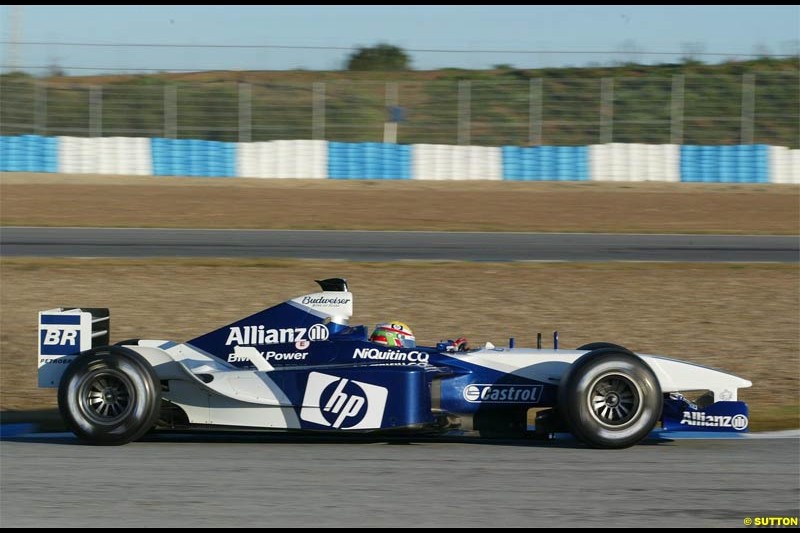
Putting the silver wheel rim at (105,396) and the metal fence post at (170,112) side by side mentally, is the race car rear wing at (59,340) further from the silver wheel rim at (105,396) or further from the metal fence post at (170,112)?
the metal fence post at (170,112)

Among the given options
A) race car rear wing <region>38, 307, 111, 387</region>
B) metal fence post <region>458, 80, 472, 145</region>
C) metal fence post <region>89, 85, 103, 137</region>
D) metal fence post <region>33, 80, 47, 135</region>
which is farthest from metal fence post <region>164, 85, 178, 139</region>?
race car rear wing <region>38, 307, 111, 387</region>

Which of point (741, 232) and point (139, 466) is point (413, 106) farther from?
point (139, 466)

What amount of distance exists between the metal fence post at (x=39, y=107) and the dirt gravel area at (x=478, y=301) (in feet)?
65.6

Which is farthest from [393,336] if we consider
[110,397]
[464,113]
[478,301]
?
[464,113]

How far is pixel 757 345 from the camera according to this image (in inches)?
436

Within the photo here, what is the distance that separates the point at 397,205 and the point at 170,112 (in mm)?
12851

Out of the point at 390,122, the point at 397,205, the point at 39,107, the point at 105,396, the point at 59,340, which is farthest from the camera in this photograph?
the point at 390,122

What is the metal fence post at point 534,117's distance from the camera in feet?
110

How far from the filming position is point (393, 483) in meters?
5.94

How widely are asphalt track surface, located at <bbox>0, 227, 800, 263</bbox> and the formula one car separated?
8.19 m

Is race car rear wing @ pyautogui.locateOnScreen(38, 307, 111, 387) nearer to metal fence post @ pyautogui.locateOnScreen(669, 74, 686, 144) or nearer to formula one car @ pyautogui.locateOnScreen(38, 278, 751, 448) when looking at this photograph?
formula one car @ pyautogui.locateOnScreen(38, 278, 751, 448)

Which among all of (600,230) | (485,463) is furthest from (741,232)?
(485,463)

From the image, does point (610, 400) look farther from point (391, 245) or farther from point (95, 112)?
point (95, 112)

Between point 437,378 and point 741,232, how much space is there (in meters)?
14.4
